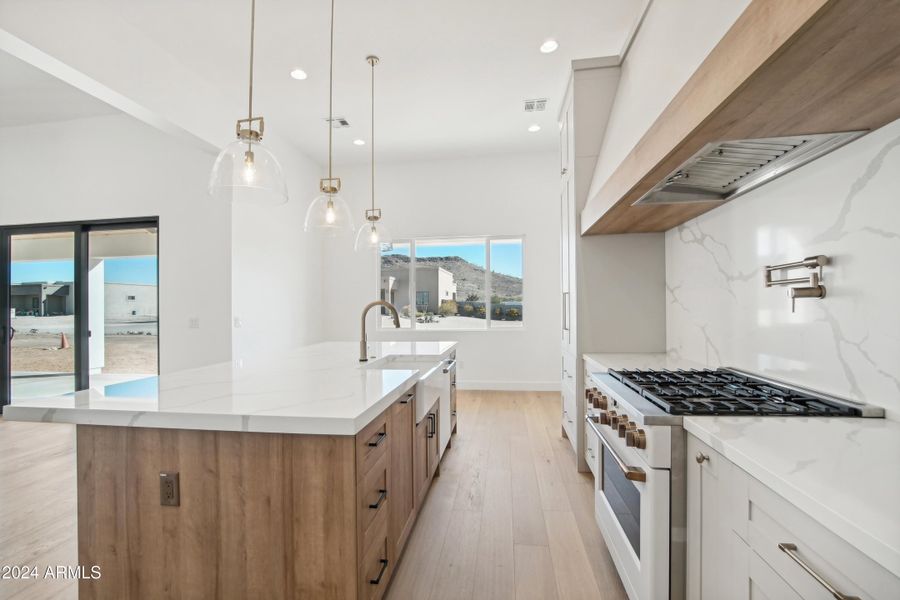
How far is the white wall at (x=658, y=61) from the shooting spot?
117 cm

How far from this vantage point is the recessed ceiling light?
3041mm

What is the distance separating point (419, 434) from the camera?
2.14 metres

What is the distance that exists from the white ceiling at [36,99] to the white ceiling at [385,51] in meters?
1.28

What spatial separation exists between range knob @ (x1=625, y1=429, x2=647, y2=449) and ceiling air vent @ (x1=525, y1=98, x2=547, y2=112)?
357 cm

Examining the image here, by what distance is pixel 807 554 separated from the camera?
751 mm

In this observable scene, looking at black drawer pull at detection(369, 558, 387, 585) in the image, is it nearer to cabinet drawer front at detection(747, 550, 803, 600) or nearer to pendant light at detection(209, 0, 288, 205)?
cabinet drawer front at detection(747, 550, 803, 600)

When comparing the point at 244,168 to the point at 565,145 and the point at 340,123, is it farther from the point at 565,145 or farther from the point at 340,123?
the point at 340,123

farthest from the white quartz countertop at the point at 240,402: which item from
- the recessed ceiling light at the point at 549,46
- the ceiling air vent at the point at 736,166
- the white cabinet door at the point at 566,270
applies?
the recessed ceiling light at the point at 549,46

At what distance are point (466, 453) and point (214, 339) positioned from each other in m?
2.77

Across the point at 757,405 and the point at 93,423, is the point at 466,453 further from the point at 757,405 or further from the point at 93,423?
the point at 93,423

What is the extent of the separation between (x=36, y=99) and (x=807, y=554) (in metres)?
6.20

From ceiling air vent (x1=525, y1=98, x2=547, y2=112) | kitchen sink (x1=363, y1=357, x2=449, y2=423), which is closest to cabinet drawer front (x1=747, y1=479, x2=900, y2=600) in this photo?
kitchen sink (x1=363, y1=357, x2=449, y2=423)

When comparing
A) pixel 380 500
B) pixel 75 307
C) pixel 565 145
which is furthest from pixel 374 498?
pixel 75 307

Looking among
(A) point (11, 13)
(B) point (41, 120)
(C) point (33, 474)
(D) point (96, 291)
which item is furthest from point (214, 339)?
(B) point (41, 120)
